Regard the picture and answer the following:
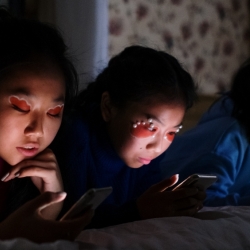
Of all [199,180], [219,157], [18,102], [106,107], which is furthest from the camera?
[219,157]

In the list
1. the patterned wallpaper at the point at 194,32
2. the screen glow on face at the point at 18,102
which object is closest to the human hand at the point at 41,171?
the screen glow on face at the point at 18,102

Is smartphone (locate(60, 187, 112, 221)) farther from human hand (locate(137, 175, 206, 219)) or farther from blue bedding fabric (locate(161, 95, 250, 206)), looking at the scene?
blue bedding fabric (locate(161, 95, 250, 206))

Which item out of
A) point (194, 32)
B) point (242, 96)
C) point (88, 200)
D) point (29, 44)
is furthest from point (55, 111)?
point (194, 32)

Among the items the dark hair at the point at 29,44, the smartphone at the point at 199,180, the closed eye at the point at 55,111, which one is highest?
the dark hair at the point at 29,44

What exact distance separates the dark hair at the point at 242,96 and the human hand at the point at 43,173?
2.33ft

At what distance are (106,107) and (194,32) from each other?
148 centimetres

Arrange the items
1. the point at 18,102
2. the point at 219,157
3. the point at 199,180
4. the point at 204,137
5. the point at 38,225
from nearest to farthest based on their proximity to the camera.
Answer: the point at 38,225
the point at 18,102
the point at 199,180
the point at 219,157
the point at 204,137

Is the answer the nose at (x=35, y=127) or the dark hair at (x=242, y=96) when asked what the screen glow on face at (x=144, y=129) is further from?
the dark hair at (x=242, y=96)

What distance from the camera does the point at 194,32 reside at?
7.98ft

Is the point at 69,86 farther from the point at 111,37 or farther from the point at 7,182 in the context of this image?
the point at 111,37

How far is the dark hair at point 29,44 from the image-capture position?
0.83 meters

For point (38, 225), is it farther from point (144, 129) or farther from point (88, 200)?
point (144, 129)

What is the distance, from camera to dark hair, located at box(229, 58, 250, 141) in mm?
1408

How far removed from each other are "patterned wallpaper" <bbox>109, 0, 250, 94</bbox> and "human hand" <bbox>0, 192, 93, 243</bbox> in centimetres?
157
